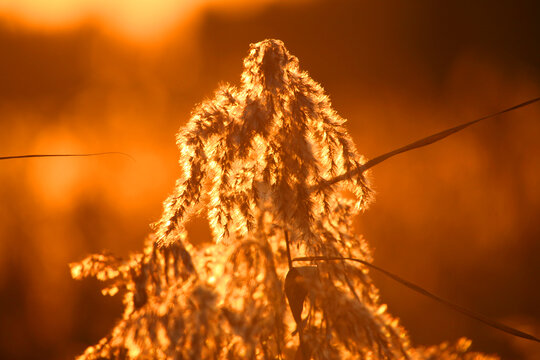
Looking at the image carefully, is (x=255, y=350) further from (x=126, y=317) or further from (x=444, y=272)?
(x=444, y=272)

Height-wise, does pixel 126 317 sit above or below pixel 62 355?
above

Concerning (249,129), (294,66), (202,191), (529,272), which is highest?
(294,66)

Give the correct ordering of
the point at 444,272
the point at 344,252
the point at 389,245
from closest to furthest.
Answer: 1. the point at 344,252
2. the point at 444,272
3. the point at 389,245

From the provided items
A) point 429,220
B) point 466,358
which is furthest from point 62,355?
point 429,220

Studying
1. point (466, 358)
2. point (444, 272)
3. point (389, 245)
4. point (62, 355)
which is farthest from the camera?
point (389, 245)

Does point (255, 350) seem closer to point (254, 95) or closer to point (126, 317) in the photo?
point (126, 317)

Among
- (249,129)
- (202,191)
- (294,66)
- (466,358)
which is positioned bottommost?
(466,358)

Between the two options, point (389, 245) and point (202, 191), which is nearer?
point (202, 191)

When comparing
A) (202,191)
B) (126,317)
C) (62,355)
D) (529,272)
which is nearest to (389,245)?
(529,272)

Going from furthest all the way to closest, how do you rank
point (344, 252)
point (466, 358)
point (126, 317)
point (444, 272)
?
point (444, 272), point (126, 317), point (344, 252), point (466, 358)
